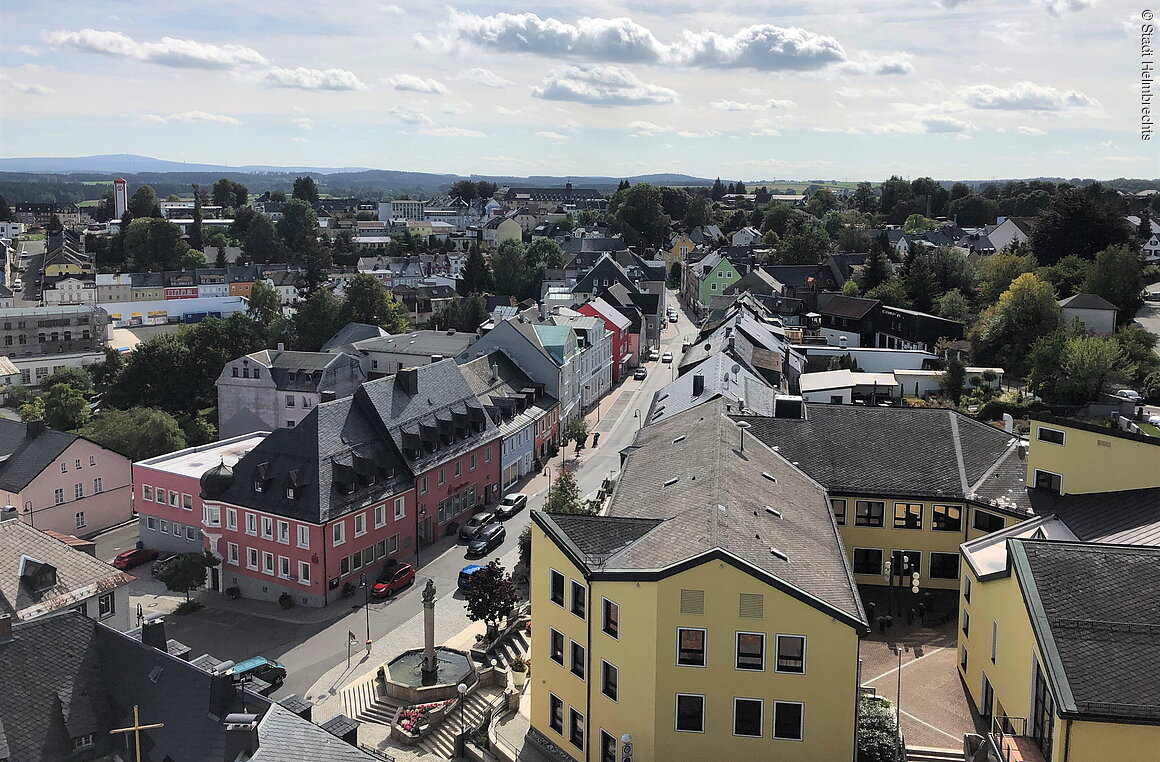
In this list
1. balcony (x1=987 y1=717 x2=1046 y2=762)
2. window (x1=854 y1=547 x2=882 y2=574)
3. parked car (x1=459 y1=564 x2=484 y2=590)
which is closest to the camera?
balcony (x1=987 y1=717 x2=1046 y2=762)

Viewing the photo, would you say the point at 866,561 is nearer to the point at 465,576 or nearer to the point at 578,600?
the point at 578,600

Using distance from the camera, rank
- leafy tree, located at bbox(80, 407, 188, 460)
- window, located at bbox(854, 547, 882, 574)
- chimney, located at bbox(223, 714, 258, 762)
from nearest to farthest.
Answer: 1. chimney, located at bbox(223, 714, 258, 762)
2. window, located at bbox(854, 547, 882, 574)
3. leafy tree, located at bbox(80, 407, 188, 460)

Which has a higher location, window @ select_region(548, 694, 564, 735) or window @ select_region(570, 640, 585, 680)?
window @ select_region(570, 640, 585, 680)

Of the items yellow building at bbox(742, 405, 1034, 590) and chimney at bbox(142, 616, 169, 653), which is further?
yellow building at bbox(742, 405, 1034, 590)

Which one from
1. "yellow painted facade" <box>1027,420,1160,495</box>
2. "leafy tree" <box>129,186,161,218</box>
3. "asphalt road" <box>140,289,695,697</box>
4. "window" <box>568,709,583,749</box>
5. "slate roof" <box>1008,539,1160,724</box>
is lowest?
"asphalt road" <box>140,289,695,697</box>


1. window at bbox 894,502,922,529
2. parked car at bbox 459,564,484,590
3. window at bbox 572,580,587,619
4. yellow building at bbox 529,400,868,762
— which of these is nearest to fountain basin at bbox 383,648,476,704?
parked car at bbox 459,564,484,590

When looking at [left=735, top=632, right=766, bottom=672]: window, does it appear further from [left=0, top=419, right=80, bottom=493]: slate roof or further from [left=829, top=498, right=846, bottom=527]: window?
[left=0, top=419, right=80, bottom=493]: slate roof

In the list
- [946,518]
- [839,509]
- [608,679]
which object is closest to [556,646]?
[608,679]

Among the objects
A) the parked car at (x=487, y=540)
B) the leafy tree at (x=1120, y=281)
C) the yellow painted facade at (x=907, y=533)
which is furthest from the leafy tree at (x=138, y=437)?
the leafy tree at (x=1120, y=281)
